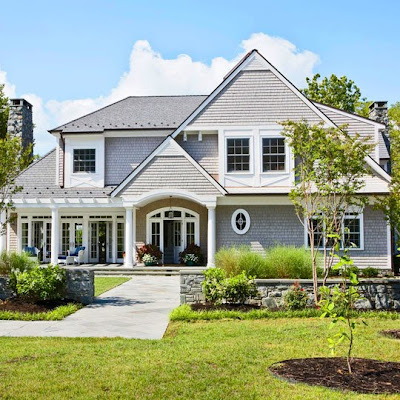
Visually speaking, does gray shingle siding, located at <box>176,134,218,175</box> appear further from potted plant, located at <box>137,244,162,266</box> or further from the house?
potted plant, located at <box>137,244,162,266</box>

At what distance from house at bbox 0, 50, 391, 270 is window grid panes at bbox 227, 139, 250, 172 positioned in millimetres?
42

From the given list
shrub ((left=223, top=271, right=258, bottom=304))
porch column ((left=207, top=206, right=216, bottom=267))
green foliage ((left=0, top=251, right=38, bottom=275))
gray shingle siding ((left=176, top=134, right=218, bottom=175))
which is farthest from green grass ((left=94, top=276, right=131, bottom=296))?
gray shingle siding ((left=176, top=134, right=218, bottom=175))

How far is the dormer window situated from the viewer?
2439 cm

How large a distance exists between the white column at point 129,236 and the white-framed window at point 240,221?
4.25 meters

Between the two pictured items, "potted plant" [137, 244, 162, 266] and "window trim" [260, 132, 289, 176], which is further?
"potted plant" [137, 244, 162, 266]

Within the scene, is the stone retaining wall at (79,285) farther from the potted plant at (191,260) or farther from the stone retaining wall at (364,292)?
the potted plant at (191,260)

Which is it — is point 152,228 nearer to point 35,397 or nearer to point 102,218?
point 102,218

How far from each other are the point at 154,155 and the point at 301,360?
14991mm

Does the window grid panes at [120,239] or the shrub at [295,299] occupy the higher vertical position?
the window grid panes at [120,239]

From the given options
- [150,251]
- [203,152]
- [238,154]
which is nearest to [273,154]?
[238,154]

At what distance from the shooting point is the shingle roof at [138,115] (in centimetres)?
2423

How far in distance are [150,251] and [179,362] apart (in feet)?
52.5

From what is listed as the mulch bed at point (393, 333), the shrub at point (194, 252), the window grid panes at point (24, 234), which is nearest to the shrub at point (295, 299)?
the mulch bed at point (393, 333)

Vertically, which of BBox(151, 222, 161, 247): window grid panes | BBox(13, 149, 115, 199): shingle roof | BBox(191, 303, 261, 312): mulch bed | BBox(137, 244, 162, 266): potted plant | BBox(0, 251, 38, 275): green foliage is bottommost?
BBox(191, 303, 261, 312): mulch bed
